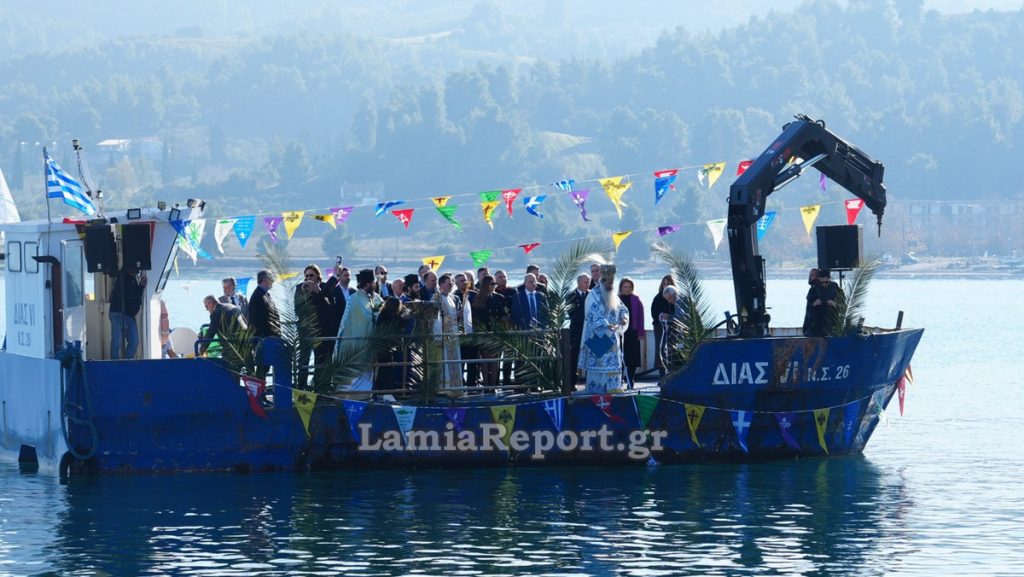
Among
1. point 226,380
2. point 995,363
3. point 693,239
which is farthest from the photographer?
point 693,239

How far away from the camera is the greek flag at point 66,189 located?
21.4 meters

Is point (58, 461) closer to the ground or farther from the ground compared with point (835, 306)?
closer to the ground

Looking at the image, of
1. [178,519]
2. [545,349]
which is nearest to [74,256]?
[178,519]

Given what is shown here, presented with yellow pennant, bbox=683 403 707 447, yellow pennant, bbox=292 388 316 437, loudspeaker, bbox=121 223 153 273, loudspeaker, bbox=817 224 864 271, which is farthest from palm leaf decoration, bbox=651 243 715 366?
loudspeaker, bbox=121 223 153 273

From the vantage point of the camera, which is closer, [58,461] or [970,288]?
[58,461]

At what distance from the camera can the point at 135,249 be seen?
2036 centimetres

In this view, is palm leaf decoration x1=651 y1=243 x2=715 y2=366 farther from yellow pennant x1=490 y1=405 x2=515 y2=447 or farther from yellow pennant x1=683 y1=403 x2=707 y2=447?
yellow pennant x1=490 y1=405 x2=515 y2=447

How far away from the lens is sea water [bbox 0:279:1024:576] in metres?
16.9

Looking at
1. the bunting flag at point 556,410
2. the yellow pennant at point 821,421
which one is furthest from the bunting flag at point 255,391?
the yellow pennant at point 821,421

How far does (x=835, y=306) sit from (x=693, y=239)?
11636cm

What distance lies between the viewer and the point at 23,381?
71.9ft

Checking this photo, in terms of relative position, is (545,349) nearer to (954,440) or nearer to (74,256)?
(74,256)

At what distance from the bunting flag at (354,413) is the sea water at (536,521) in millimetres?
654

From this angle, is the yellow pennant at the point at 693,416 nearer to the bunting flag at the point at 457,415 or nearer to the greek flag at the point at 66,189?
the bunting flag at the point at 457,415
